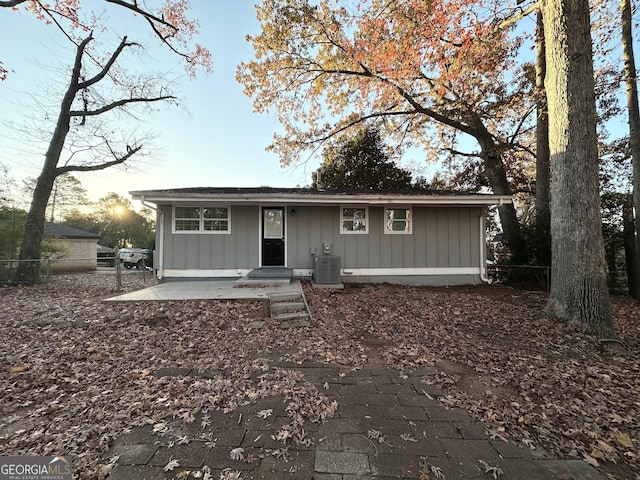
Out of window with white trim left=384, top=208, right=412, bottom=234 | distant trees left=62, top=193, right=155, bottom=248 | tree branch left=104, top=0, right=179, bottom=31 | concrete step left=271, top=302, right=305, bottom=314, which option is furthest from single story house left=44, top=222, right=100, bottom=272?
window with white trim left=384, top=208, right=412, bottom=234

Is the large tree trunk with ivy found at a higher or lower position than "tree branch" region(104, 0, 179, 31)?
lower

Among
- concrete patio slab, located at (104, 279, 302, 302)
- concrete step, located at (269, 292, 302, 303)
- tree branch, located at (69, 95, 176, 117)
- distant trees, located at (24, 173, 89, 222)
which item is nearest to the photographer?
concrete step, located at (269, 292, 302, 303)

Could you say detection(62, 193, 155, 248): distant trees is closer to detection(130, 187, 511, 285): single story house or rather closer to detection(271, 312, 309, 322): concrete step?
detection(130, 187, 511, 285): single story house

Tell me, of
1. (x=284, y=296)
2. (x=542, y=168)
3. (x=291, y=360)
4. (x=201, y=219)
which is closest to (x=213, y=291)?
(x=284, y=296)

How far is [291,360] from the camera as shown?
3.40m

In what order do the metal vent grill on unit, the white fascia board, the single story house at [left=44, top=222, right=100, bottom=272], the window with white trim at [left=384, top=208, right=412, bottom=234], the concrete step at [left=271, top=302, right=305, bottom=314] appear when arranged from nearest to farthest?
the concrete step at [left=271, top=302, right=305, bottom=314] → the white fascia board → the metal vent grill on unit → the window with white trim at [left=384, top=208, right=412, bottom=234] → the single story house at [left=44, top=222, right=100, bottom=272]

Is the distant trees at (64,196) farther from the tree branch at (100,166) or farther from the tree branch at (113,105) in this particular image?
the tree branch at (113,105)

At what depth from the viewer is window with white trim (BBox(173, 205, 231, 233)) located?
311 inches

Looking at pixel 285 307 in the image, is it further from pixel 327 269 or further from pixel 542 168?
pixel 542 168

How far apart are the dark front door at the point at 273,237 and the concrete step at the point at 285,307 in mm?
3127

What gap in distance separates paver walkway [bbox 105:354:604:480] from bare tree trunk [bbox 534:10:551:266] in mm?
8272

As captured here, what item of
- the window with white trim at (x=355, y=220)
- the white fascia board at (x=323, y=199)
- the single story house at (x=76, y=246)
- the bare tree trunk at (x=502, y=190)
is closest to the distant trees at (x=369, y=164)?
the bare tree trunk at (x=502, y=190)

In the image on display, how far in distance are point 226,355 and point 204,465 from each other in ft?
5.88

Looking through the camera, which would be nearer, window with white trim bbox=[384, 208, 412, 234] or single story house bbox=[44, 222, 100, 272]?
window with white trim bbox=[384, 208, 412, 234]
